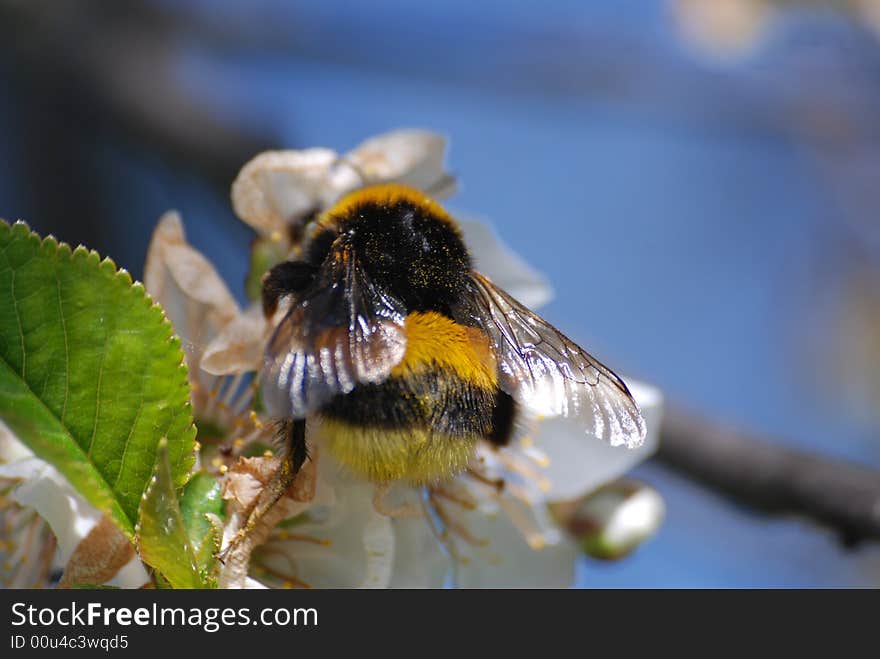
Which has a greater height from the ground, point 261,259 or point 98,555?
point 261,259

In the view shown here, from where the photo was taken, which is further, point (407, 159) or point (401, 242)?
point (407, 159)

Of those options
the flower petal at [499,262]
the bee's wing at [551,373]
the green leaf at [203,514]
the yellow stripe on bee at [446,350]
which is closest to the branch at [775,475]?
the flower petal at [499,262]

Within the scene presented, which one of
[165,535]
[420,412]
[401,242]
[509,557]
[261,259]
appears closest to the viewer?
[165,535]

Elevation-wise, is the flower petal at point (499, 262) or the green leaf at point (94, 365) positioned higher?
the flower petal at point (499, 262)

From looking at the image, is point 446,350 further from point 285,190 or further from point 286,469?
point 285,190

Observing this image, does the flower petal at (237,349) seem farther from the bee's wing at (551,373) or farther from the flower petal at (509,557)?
the flower petal at (509,557)

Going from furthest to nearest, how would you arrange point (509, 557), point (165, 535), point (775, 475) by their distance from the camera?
point (775, 475)
point (509, 557)
point (165, 535)

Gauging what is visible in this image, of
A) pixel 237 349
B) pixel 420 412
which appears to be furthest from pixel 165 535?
pixel 237 349

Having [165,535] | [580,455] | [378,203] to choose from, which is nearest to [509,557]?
[580,455]

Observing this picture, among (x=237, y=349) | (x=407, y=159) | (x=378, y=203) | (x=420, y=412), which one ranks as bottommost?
(x=420, y=412)
